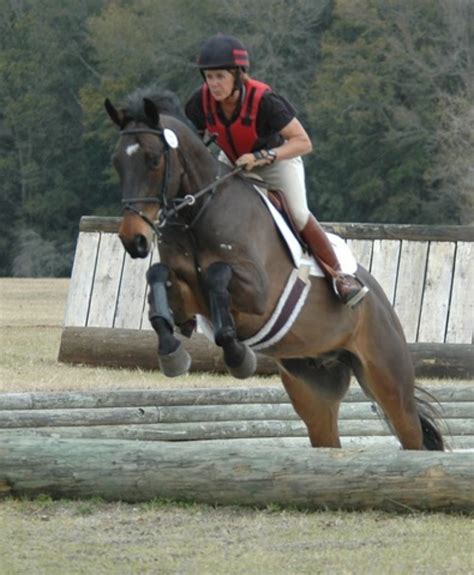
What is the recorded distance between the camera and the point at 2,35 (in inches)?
2189

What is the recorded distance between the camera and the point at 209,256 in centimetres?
779

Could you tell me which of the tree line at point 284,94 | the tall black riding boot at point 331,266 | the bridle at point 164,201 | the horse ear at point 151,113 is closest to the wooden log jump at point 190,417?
the tall black riding boot at point 331,266

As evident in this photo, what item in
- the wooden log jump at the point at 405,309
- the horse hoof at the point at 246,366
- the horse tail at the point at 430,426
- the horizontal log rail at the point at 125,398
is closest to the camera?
the horse hoof at the point at 246,366

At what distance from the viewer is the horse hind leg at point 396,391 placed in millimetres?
8867

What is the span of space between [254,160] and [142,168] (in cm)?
79

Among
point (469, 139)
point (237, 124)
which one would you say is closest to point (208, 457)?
point (237, 124)

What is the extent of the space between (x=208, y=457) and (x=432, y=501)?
1.10m

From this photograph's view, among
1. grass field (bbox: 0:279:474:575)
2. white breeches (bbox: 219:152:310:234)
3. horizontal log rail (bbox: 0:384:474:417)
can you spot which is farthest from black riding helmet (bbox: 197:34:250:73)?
horizontal log rail (bbox: 0:384:474:417)

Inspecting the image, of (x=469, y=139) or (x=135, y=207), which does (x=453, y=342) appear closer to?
(x=135, y=207)

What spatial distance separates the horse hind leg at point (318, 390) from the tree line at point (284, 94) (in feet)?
117

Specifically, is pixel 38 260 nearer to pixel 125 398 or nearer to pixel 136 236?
→ pixel 125 398

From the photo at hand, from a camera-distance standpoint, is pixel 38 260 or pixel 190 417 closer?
pixel 190 417

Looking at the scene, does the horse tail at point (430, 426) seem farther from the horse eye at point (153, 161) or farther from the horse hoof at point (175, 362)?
the horse eye at point (153, 161)

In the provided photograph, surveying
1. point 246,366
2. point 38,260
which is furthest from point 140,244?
point 38,260
